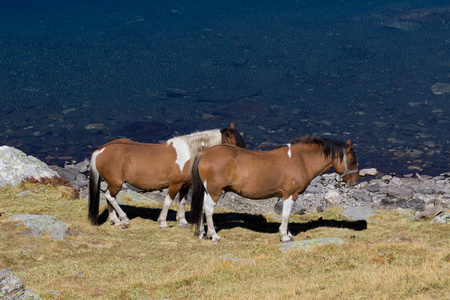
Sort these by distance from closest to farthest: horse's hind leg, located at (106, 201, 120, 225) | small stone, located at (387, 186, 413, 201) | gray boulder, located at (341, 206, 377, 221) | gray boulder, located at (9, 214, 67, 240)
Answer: gray boulder, located at (9, 214, 67, 240), horse's hind leg, located at (106, 201, 120, 225), gray boulder, located at (341, 206, 377, 221), small stone, located at (387, 186, 413, 201)

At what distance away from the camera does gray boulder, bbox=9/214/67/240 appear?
15914mm

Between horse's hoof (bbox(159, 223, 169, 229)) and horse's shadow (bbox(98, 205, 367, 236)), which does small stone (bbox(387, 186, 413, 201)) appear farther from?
horse's hoof (bbox(159, 223, 169, 229))

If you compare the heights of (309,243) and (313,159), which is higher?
(313,159)

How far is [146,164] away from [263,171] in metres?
3.58

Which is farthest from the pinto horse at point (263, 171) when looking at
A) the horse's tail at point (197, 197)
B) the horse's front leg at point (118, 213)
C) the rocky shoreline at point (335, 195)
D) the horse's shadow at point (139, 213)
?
the rocky shoreline at point (335, 195)

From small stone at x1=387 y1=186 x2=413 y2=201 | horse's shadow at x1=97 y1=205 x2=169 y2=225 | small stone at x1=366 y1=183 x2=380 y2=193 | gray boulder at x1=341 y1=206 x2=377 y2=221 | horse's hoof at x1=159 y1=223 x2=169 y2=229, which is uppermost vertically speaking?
horse's hoof at x1=159 y1=223 x2=169 y2=229

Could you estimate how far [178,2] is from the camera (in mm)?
108438

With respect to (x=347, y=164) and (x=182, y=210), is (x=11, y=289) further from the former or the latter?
(x=347, y=164)

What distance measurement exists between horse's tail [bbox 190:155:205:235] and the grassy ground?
52cm

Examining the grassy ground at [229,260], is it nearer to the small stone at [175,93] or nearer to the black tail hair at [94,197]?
the black tail hair at [94,197]

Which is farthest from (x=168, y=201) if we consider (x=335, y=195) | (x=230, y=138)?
(x=335, y=195)

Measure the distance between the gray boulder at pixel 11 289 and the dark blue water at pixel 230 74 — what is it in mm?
37673

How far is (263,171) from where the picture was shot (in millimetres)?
15836

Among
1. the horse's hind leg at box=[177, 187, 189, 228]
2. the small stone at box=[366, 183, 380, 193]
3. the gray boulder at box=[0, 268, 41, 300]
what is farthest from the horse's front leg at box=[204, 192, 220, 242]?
the small stone at box=[366, 183, 380, 193]
